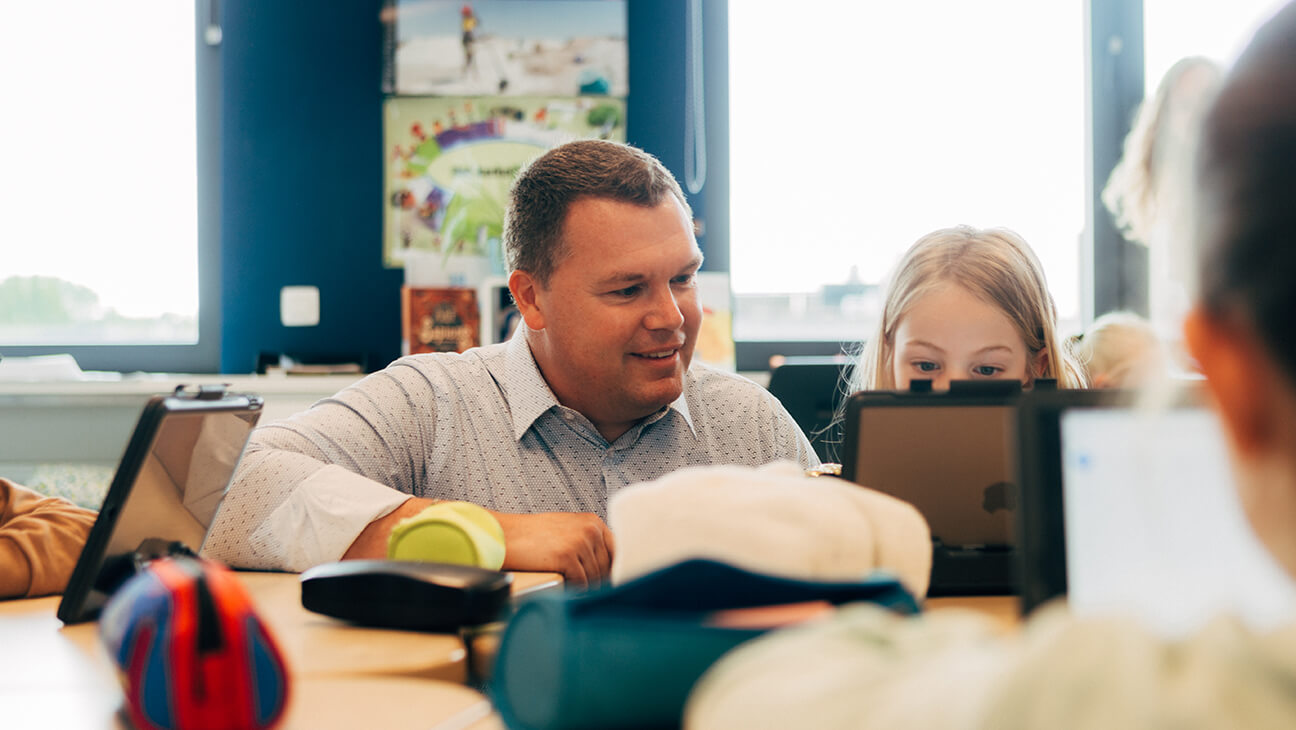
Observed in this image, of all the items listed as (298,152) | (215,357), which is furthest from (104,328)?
(298,152)

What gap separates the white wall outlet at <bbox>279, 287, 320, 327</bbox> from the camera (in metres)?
3.03

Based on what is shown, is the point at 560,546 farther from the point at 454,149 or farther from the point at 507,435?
the point at 454,149

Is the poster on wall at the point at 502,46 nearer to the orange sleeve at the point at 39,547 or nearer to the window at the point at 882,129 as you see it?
the window at the point at 882,129

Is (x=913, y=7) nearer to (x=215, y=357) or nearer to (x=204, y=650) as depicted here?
(x=215, y=357)

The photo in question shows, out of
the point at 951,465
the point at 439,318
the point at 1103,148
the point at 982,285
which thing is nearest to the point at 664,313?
the point at 982,285

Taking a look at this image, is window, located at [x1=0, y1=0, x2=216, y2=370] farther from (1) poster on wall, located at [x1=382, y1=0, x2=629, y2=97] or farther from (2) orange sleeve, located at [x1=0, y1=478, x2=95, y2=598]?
(2) orange sleeve, located at [x1=0, y1=478, x2=95, y2=598]

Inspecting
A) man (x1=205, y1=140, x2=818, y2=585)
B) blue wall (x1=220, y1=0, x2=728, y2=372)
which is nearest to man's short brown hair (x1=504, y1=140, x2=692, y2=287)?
man (x1=205, y1=140, x2=818, y2=585)

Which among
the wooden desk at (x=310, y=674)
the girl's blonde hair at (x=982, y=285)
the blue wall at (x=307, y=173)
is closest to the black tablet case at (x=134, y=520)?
the wooden desk at (x=310, y=674)

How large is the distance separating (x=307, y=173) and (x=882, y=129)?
186 cm

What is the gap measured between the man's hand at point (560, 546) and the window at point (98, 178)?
8.08ft

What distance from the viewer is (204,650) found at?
477 millimetres

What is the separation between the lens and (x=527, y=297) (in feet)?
5.47

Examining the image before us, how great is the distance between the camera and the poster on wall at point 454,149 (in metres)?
3.07

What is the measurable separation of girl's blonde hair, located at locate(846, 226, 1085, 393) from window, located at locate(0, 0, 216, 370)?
234 cm
